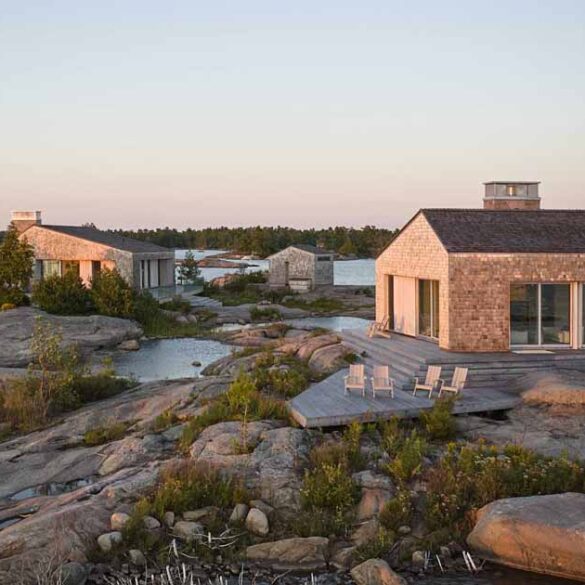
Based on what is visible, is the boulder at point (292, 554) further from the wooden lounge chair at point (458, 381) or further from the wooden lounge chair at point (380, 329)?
the wooden lounge chair at point (380, 329)

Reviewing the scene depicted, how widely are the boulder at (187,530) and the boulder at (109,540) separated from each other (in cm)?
82

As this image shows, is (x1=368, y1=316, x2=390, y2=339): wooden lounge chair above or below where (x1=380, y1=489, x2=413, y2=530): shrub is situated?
above

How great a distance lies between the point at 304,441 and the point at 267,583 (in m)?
3.66

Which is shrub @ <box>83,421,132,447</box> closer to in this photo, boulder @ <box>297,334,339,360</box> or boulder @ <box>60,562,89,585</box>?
boulder @ <box>60,562,89,585</box>

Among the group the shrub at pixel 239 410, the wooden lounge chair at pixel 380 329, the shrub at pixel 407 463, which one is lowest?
the shrub at pixel 407 463

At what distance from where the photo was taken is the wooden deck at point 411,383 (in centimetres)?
1406

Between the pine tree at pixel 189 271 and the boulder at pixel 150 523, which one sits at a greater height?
the pine tree at pixel 189 271

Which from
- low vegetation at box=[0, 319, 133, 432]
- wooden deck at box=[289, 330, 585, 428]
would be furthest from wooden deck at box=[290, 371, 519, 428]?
low vegetation at box=[0, 319, 133, 432]

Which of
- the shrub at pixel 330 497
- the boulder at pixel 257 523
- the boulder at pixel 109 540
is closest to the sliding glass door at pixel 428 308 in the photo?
the shrub at pixel 330 497

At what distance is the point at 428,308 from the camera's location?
2086 cm

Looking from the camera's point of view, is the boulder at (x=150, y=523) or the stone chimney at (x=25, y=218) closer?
the boulder at (x=150, y=523)

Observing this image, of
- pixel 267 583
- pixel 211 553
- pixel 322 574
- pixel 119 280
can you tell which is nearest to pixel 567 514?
pixel 322 574

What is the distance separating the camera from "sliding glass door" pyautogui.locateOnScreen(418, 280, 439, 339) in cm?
2034

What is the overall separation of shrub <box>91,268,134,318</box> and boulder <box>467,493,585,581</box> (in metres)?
28.7
